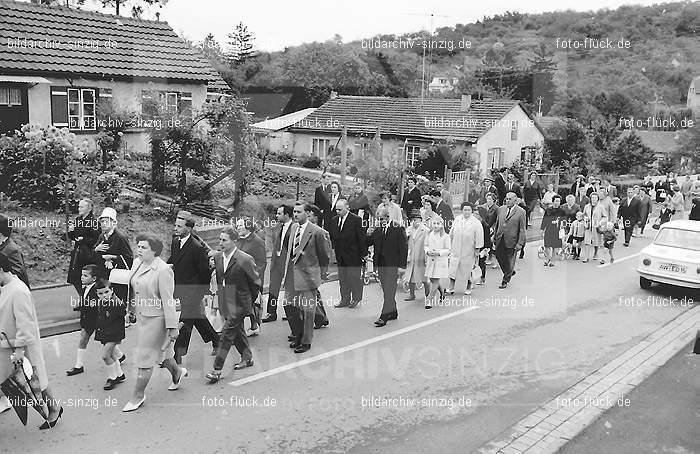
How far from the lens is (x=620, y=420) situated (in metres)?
7.70

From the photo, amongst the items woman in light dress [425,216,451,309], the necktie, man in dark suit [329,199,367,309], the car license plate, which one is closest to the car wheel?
the car license plate

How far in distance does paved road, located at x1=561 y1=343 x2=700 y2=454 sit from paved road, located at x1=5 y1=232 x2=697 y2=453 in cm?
80

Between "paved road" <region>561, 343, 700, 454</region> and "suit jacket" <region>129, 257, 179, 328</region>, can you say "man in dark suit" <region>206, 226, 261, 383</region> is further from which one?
"paved road" <region>561, 343, 700, 454</region>

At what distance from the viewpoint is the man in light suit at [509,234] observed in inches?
548

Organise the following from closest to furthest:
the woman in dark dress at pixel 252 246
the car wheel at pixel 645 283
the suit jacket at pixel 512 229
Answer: the woman in dark dress at pixel 252 246
the suit jacket at pixel 512 229
the car wheel at pixel 645 283

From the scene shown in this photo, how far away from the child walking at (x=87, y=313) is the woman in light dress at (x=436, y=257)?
5636 millimetres

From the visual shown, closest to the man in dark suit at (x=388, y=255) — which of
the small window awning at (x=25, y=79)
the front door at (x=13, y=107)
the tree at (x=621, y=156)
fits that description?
the small window awning at (x=25, y=79)

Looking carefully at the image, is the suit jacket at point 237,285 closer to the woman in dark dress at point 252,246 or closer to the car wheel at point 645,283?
the woman in dark dress at point 252,246

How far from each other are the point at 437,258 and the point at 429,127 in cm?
2753

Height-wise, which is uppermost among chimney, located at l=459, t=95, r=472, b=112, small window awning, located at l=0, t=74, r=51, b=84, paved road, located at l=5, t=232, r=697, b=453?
chimney, located at l=459, t=95, r=472, b=112

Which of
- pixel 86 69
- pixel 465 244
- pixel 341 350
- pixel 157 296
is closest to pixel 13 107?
pixel 86 69

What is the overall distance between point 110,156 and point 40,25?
5.41 metres

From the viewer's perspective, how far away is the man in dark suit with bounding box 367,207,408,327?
11.2 meters

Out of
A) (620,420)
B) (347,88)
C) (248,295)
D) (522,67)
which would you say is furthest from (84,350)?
(522,67)
